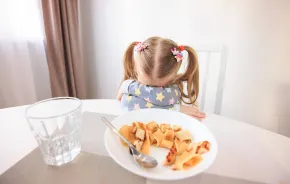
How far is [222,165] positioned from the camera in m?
0.51

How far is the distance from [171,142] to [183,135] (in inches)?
1.7

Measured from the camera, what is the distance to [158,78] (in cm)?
79

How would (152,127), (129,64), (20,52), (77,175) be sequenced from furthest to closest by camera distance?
(20,52)
(129,64)
(152,127)
(77,175)

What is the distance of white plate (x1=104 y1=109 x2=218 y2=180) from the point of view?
43 cm

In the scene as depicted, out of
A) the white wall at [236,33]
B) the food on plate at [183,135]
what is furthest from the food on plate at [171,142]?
the white wall at [236,33]

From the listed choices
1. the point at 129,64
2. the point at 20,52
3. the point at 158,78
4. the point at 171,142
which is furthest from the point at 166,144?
the point at 20,52

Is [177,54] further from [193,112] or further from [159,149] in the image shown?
[159,149]

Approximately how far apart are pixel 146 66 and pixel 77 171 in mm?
435

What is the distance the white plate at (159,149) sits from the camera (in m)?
0.43

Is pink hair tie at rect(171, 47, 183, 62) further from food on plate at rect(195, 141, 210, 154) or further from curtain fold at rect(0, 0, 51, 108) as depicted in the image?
curtain fold at rect(0, 0, 51, 108)

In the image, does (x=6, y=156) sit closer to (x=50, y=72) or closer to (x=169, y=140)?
(x=169, y=140)

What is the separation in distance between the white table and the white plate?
0.05 meters

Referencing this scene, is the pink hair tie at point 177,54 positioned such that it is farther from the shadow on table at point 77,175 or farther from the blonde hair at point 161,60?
the shadow on table at point 77,175

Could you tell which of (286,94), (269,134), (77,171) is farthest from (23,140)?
(286,94)
